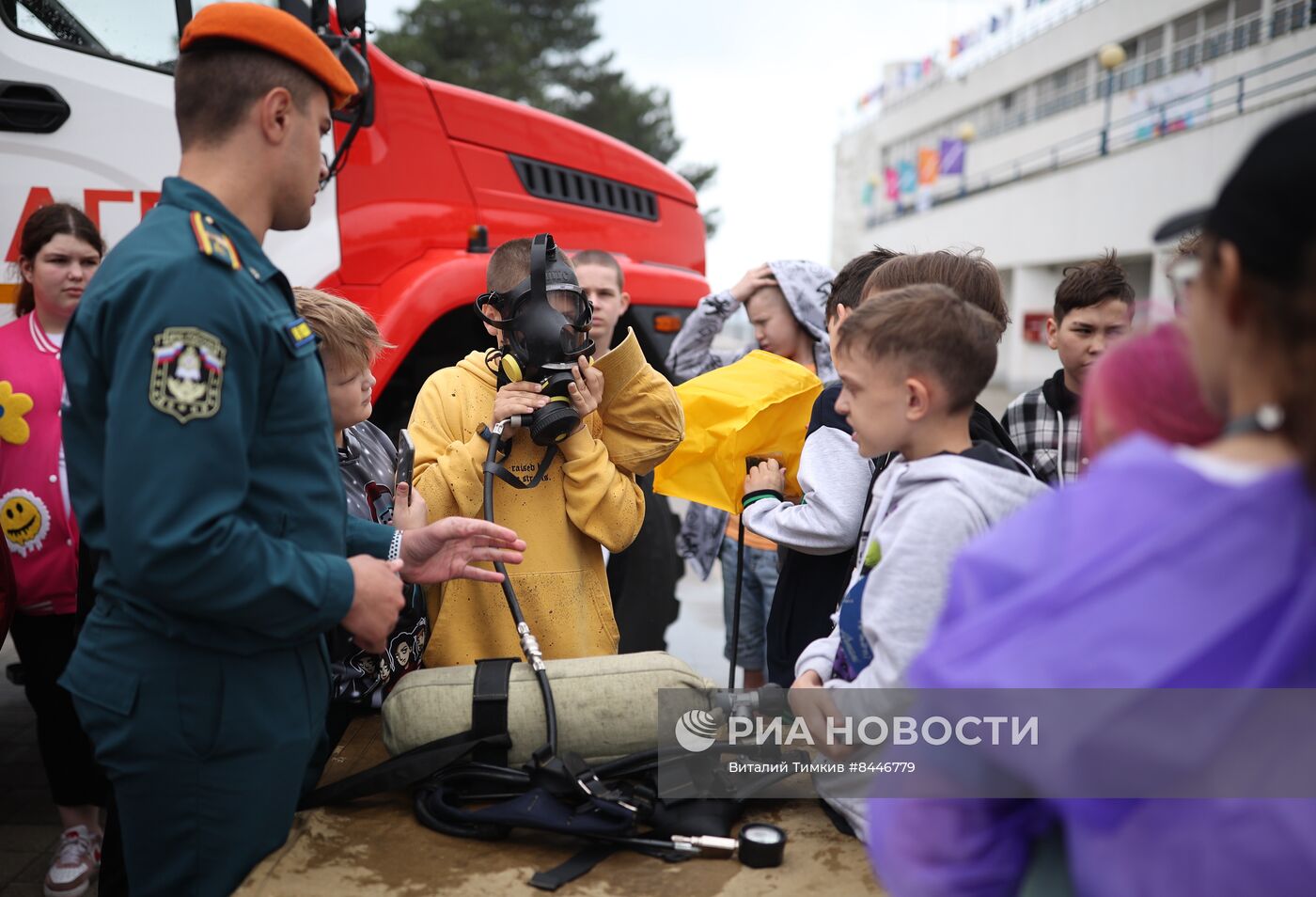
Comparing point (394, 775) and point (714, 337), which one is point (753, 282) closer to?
point (714, 337)

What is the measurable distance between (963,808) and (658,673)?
1.06m

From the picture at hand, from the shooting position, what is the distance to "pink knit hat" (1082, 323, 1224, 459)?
100 centimetres

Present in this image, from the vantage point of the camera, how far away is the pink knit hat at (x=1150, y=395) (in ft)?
3.27

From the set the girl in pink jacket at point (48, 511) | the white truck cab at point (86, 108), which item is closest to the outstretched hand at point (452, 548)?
the girl in pink jacket at point (48, 511)

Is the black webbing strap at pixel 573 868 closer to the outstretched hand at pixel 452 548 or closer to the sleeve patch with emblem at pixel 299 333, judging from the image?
the outstretched hand at pixel 452 548

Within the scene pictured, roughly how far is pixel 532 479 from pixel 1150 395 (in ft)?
5.86

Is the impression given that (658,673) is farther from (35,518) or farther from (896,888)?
(35,518)

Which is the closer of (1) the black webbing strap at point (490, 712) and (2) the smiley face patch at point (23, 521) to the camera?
(1) the black webbing strap at point (490, 712)

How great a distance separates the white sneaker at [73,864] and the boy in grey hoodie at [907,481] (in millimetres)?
2317

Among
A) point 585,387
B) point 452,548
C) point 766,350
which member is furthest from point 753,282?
point 452,548

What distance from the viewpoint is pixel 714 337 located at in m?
4.29

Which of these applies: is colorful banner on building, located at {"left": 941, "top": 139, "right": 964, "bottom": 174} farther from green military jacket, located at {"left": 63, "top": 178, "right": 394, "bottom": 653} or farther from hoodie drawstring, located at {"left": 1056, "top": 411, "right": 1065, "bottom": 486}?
green military jacket, located at {"left": 63, "top": 178, "right": 394, "bottom": 653}

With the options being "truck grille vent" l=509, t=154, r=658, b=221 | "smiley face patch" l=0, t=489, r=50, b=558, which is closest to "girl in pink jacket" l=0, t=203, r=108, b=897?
"smiley face patch" l=0, t=489, r=50, b=558

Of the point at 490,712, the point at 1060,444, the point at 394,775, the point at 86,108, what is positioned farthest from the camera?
the point at 86,108
